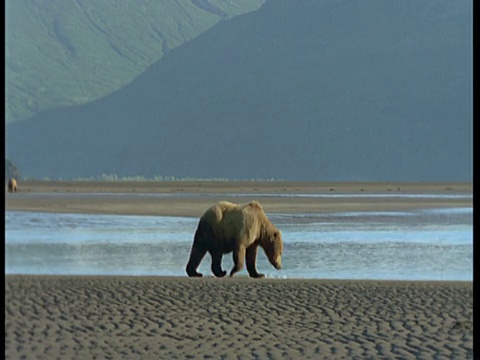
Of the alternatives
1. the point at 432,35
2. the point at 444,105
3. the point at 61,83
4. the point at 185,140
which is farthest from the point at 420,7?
the point at 61,83

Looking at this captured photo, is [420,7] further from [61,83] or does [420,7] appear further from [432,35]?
[61,83]

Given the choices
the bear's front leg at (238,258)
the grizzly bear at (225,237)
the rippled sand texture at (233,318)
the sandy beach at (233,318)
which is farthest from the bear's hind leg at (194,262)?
the rippled sand texture at (233,318)

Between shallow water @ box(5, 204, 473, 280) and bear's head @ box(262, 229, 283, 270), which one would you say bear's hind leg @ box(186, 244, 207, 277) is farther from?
bear's head @ box(262, 229, 283, 270)

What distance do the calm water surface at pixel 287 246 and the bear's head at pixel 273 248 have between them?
8.5 inches

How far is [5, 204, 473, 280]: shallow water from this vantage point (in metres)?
15.4

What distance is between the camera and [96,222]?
93.2 feet

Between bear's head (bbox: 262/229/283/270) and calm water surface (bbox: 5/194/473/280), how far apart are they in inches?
8.5

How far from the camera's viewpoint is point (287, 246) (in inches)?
781

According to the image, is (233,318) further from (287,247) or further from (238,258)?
(287,247)

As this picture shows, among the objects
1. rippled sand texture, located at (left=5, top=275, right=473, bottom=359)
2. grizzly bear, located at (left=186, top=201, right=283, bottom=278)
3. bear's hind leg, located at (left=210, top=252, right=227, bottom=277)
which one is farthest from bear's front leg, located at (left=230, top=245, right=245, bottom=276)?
rippled sand texture, located at (left=5, top=275, right=473, bottom=359)

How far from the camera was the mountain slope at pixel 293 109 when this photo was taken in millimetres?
124562

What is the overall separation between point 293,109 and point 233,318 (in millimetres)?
128864

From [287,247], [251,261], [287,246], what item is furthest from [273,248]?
[287,246]

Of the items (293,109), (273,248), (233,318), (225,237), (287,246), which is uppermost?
(293,109)
